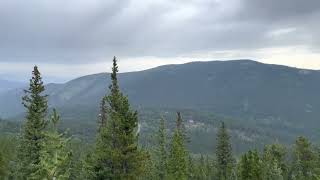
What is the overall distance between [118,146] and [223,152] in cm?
5739

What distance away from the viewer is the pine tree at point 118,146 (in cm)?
4406

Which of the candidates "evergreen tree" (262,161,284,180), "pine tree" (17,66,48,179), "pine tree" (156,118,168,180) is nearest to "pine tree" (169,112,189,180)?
"pine tree" (156,118,168,180)

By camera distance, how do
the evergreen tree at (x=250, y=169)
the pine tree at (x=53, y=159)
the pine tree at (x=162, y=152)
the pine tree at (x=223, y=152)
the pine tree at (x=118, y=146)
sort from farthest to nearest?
1. the pine tree at (x=223, y=152)
2. the pine tree at (x=162, y=152)
3. the evergreen tree at (x=250, y=169)
4. the pine tree at (x=118, y=146)
5. the pine tree at (x=53, y=159)

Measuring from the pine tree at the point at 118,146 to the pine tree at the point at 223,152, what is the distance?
54.5m

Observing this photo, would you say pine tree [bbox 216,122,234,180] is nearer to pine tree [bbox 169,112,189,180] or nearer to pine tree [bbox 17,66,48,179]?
pine tree [bbox 169,112,189,180]

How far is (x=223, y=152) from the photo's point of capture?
3900 inches

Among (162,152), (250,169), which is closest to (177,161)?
(162,152)

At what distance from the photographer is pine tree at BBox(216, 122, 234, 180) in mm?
98562

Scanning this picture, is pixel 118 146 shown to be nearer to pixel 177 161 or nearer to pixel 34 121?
pixel 34 121

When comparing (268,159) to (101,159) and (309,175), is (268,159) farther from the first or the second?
(101,159)

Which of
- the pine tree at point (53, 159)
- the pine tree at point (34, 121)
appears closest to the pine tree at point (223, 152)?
the pine tree at point (34, 121)

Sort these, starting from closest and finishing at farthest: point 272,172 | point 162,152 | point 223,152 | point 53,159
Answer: point 53,159, point 272,172, point 162,152, point 223,152

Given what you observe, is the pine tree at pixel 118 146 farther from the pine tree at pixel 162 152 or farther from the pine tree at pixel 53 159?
the pine tree at pixel 162 152

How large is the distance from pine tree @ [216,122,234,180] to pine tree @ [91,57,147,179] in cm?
5447
